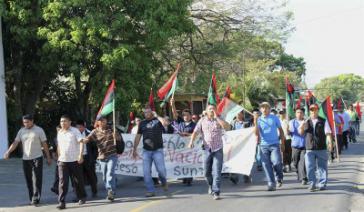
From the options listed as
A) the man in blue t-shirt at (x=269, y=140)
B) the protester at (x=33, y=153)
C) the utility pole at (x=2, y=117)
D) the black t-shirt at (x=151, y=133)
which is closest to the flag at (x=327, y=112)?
the man in blue t-shirt at (x=269, y=140)

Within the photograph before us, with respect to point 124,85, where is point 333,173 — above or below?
below

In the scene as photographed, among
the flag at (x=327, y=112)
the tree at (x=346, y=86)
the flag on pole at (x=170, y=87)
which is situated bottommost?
the flag at (x=327, y=112)

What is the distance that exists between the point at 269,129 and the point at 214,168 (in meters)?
1.55

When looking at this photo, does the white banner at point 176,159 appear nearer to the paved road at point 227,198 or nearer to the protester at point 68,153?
the paved road at point 227,198

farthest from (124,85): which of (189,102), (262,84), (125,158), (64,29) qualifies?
(262,84)

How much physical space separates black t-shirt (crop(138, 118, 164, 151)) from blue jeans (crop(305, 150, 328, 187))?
298cm

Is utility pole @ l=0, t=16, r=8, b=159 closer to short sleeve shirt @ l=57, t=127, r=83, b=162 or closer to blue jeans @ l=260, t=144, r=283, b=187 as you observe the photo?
short sleeve shirt @ l=57, t=127, r=83, b=162

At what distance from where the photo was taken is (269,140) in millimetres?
11602

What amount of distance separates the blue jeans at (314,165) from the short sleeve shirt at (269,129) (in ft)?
2.36

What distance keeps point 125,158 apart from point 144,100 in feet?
28.8

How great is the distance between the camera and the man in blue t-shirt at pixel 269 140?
11.6 meters

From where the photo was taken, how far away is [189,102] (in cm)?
4538

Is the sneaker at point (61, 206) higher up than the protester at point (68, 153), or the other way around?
the protester at point (68, 153)

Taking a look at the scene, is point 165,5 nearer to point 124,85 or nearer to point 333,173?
point 124,85
